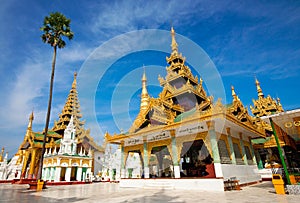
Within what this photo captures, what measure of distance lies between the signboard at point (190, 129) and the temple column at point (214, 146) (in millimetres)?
440

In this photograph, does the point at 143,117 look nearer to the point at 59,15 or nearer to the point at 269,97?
the point at 59,15

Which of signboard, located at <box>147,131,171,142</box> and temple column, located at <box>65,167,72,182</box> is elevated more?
signboard, located at <box>147,131,171,142</box>

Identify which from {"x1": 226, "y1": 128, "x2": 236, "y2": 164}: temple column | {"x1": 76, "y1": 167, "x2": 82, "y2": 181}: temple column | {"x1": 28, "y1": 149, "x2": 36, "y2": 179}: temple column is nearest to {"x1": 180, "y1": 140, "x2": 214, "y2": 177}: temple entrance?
{"x1": 226, "y1": 128, "x2": 236, "y2": 164}: temple column

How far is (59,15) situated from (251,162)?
24095 mm

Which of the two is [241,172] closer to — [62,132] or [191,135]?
[191,135]

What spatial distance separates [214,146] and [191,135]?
1861mm

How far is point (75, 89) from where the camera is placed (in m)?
45.6

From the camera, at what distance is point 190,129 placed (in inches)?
501

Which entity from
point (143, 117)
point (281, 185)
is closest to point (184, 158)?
point (143, 117)

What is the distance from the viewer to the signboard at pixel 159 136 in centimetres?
1394

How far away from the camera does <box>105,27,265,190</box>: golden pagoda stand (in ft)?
37.6

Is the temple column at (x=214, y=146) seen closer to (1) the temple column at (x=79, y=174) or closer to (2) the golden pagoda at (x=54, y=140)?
(1) the temple column at (x=79, y=174)

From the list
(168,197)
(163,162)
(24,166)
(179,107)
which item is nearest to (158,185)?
(168,197)

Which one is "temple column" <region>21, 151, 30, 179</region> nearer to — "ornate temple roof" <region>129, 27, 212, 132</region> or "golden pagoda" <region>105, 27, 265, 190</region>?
"golden pagoda" <region>105, 27, 265, 190</region>
